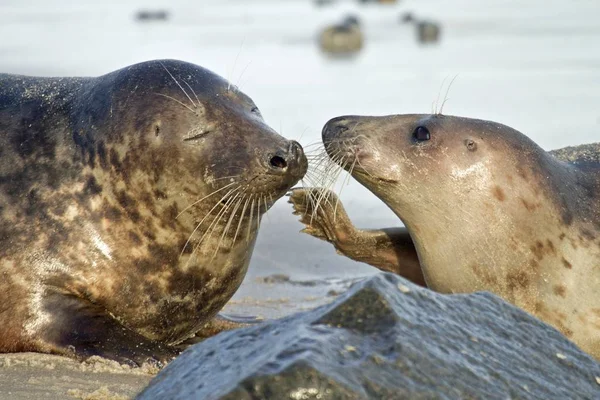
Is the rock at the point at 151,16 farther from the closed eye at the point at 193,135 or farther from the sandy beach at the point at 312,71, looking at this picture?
the closed eye at the point at 193,135

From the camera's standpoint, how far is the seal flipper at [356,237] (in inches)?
233

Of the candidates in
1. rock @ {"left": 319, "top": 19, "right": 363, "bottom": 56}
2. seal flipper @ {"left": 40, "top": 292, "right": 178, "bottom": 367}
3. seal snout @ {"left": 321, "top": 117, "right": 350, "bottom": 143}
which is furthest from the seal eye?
rock @ {"left": 319, "top": 19, "right": 363, "bottom": 56}

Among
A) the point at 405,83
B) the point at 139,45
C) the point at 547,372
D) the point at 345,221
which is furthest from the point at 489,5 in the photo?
the point at 547,372

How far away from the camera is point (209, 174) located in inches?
199

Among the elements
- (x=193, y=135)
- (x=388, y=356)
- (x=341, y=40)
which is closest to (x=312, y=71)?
(x=341, y=40)

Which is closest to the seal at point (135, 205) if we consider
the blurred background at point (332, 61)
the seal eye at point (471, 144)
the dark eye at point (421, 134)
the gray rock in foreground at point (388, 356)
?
the dark eye at point (421, 134)

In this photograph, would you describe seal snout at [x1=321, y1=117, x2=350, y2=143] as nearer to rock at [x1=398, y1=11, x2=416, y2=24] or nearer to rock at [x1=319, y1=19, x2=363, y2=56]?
rock at [x1=319, y1=19, x2=363, y2=56]

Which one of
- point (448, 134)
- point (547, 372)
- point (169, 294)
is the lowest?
point (169, 294)

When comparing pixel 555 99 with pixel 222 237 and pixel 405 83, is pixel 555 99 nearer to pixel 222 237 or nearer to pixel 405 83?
pixel 405 83

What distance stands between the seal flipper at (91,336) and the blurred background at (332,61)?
56.4 inches

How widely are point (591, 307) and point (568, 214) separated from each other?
0.46m

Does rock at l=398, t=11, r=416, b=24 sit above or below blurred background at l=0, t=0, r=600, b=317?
above

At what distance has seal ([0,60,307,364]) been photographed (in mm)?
4996

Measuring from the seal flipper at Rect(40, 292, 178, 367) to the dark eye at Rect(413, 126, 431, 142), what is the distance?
1.62m
